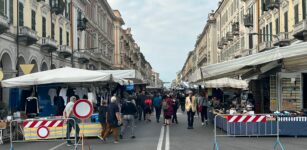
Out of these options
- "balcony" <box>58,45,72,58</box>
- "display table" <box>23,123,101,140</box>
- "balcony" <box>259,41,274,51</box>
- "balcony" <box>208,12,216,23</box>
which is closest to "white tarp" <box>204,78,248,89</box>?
"display table" <box>23,123,101,140</box>

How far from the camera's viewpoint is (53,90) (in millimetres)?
20344

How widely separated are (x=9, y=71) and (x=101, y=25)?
140 ft

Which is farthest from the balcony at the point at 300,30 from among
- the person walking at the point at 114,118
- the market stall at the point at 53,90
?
the person walking at the point at 114,118

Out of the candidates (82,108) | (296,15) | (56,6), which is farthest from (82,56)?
(82,108)

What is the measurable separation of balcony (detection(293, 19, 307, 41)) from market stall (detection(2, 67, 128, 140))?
51.7 feet

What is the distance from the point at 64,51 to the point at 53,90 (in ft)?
70.7

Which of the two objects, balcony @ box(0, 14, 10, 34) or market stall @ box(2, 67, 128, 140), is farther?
balcony @ box(0, 14, 10, 34)

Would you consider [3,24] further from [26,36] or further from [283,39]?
[283,39]

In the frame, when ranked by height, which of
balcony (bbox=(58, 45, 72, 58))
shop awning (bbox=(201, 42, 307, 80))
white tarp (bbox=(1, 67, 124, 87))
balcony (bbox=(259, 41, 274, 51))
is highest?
balcony (bbox=(259, 41, 274, 51))

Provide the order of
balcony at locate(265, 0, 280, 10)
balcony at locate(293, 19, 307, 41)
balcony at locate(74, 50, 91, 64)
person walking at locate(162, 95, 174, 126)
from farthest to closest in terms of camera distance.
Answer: balcony at locate(74, 50, 91, 64), balcony at locate(265, 0, 280, 10), balcony at locate(293, 19, 307, 41), person walking at locate(162, 95, 174, 126)

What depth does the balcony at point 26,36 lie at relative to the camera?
29.8 meters

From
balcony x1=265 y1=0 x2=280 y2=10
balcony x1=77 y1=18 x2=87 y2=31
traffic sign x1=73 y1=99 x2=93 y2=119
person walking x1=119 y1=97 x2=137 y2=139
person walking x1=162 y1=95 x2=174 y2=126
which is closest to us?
traffic sign x1=73 y1=99 x2=93 y2=119

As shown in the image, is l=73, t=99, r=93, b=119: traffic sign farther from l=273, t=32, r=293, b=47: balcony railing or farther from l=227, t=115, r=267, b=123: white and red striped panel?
l=273, t=32, r=293, b=47: balcony railing

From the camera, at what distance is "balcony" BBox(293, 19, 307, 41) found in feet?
98.4
